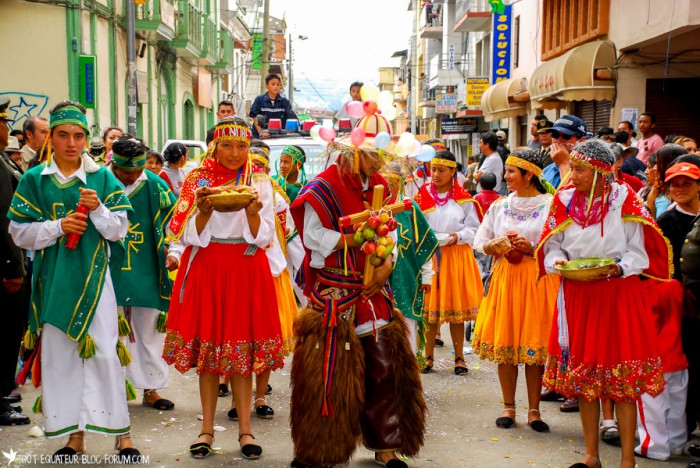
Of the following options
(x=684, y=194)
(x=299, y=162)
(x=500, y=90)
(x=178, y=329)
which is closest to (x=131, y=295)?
(x=178, y=329)

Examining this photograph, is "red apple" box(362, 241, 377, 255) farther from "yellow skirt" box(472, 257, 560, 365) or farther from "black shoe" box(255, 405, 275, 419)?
"black shoe" box(255, 405, 275, 419)

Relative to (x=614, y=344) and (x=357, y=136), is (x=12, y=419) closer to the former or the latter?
(x=357, y=136)

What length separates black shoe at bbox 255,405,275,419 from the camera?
679 cm

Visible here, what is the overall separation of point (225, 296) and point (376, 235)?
1.14 metres

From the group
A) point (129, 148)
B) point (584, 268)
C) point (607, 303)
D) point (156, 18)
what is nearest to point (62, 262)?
point (129, 148)

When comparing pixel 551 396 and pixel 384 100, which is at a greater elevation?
pixel 384 100

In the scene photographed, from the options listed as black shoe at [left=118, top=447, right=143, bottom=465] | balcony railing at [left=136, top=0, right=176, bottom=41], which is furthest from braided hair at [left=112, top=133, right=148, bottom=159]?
balcony railing at [left=136, top=0, right=176, bottom=41]

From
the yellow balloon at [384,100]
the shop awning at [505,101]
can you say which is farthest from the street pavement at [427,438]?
the shop awning at [505,101]

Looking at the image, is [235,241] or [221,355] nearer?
[221,355]

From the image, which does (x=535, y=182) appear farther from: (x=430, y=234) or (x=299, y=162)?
(x=299, y=162)

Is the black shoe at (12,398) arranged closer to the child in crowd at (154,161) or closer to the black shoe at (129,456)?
the black shoe at (129,456)

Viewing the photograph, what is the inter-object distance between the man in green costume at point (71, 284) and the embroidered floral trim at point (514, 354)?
2.86 metres

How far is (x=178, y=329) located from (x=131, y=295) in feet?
3.36

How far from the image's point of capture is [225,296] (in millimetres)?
5723
